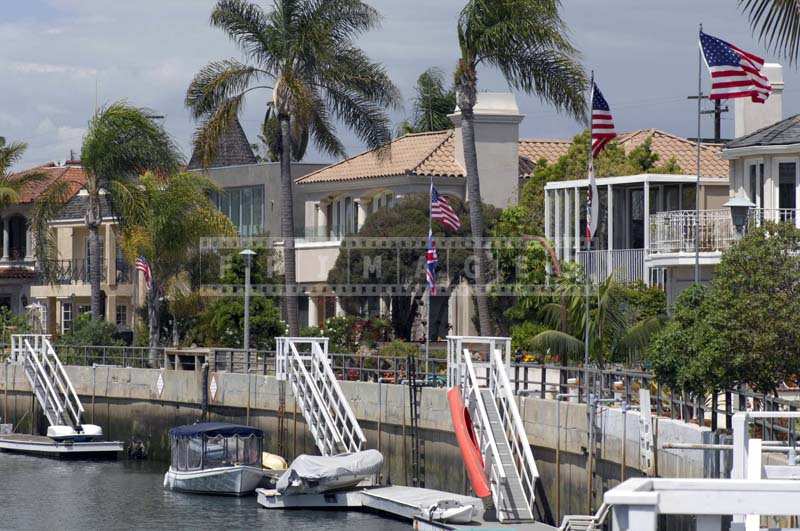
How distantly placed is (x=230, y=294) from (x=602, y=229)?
14998 mm

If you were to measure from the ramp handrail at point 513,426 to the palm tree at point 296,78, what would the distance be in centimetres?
1455

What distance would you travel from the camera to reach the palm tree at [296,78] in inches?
1751

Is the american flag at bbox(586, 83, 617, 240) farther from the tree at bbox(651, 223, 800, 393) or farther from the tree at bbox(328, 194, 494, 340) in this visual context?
the tree at bbox(328, 194, 494, 340)

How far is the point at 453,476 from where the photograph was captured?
35.0 meters

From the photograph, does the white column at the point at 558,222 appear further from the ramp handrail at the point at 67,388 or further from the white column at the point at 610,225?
the ramp handrail at the point at 67,388

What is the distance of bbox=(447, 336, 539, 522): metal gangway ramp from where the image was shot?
28463mm

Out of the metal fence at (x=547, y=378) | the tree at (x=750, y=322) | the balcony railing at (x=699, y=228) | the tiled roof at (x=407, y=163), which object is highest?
the tiled roof at (x=407, y=163)

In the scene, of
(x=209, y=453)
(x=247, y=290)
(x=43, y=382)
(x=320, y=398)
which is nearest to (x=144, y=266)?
(x=43, y=382)

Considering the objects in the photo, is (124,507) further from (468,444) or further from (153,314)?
(153,314)

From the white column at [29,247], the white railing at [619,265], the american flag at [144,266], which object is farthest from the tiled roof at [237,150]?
the white railing at [619,265]

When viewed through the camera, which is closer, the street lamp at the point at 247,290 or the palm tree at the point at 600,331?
the palm tree at the point at 600,331

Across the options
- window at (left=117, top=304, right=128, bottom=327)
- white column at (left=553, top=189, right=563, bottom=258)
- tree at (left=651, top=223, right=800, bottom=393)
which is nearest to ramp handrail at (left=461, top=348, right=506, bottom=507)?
tree at (left=651, top=223, right=800, bottom=393)

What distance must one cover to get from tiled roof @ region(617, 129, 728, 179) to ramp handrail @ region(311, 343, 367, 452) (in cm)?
1808

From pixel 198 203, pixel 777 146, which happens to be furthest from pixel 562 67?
pixel 198 203
